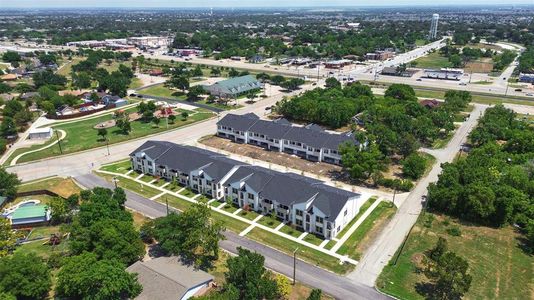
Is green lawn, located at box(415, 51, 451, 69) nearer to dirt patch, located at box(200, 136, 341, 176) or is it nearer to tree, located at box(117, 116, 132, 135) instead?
dirt patch, located at box(200, 136, 341, 176)

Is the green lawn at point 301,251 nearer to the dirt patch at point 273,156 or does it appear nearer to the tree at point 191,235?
the tree at point 191,235

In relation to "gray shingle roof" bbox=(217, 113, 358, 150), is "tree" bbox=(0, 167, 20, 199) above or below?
below

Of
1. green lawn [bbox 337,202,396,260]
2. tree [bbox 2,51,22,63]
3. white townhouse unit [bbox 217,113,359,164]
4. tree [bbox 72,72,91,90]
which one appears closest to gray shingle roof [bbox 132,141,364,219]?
green lawn [bbox 337,202,396,260]

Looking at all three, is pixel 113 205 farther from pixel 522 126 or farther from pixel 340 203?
pixel 522 126

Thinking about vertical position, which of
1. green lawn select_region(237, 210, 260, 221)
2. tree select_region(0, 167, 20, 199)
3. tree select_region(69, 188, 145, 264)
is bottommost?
green lawn select_region(237, 210, 260, 221)

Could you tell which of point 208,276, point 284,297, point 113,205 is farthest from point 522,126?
point 113,205

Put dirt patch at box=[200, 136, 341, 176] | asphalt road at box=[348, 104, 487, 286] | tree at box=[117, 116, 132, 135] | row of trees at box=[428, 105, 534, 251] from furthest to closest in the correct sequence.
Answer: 1. tree at box=[117, 116, 132, 135]
2. dirt patch at box=[200, 136, 341, 176]
3. row of trees at box=[428, 105, 534, 251]
4. asphalt road at box=[348, 104, 487, 286]

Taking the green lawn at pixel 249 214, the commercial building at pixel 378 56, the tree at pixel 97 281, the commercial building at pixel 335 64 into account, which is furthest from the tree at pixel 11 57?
the tree at pixel 97 281
